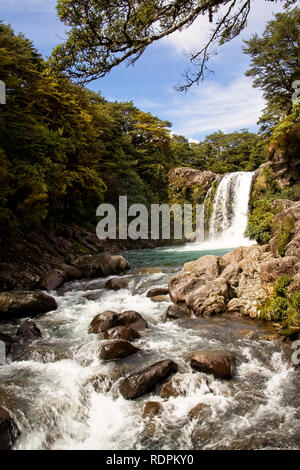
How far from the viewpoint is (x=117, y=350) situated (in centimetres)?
541

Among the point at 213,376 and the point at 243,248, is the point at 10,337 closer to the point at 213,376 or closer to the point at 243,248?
the point at 213,376

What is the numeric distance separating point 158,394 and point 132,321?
2.58m

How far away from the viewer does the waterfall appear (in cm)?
2086

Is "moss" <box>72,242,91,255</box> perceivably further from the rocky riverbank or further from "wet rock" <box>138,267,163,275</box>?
"wet rock" <box>138,267,163,275</box>

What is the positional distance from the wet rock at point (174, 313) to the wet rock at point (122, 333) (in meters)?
1.30

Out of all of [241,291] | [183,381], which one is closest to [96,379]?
[183,381]

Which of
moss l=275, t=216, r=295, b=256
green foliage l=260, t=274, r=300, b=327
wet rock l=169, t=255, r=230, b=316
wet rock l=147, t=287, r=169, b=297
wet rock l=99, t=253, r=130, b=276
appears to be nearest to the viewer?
green foliage l=260, t=274, r=300, b=327

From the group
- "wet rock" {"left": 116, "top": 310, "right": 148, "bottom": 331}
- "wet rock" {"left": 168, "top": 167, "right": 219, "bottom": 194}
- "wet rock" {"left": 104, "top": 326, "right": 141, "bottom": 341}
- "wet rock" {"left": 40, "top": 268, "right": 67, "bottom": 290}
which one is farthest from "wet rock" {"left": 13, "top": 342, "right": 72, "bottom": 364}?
"wet rock" {"left": 168, "top": 167, "right": 219, "bottom": 194}

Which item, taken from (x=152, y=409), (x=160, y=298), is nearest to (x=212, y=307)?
(x=160, y=298)

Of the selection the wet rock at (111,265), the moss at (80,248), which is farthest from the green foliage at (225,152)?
the wet rock at (111,265)

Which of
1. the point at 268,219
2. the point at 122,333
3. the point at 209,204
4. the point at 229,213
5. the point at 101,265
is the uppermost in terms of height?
the point at 209,204

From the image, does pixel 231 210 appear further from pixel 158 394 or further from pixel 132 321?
pixel 158 394

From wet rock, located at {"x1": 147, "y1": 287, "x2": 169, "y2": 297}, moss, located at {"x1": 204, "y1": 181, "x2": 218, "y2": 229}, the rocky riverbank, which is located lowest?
wet rock, located at {"x1": 147, "y1": 287, "x2": 169, "y2": 297}
